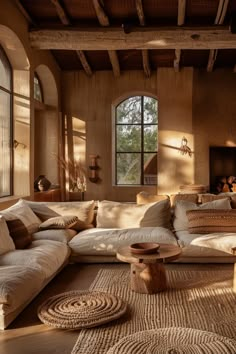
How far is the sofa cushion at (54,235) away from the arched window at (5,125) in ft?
7.12

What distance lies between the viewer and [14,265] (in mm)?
3320

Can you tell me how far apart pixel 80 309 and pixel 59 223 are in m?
1.71

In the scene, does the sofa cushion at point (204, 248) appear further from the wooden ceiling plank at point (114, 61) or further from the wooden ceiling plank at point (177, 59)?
the wooden ceiling plank at point (114, 61)

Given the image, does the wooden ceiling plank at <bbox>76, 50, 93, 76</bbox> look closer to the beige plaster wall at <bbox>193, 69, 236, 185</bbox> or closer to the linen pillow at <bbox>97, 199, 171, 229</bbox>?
the beige plaster wall at <bbox>193, 69, 236, 185</bbox>

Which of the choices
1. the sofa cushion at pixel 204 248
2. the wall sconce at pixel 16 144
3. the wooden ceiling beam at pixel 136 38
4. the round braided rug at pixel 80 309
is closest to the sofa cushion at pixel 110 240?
the sofa cushion at pixel 204 248

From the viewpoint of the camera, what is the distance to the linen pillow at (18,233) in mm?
3943

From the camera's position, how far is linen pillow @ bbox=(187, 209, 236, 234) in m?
4.53

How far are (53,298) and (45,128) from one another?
5.76 meters

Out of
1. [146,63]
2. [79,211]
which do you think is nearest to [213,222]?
[79,211]

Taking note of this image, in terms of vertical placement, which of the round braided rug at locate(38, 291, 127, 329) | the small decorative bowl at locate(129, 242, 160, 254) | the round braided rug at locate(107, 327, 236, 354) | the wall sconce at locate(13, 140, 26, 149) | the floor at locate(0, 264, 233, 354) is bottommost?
the floor at locate(0, 264, 233, 354)

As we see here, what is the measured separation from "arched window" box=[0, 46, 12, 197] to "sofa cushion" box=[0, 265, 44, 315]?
135 inches

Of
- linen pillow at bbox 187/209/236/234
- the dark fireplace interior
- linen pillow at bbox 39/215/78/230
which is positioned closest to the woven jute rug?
linen pillow at bbox 187/209/236/234

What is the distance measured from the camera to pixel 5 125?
21.5ft

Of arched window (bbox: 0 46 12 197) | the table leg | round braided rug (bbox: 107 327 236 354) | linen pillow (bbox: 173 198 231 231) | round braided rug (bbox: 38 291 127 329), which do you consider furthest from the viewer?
arched window (bbox: 0 46 12 197)
